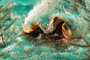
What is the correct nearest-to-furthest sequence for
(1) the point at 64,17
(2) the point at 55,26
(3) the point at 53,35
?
(1) the point at 64,17 < (2) the point at 55,26 < (3) the point at 53,35

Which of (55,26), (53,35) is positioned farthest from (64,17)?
(53,35)

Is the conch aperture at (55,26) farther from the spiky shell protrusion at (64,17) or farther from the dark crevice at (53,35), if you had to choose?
the dark crevice at (53,35)

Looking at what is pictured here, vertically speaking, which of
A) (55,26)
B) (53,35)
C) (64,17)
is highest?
(64,17)

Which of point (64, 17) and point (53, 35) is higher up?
point (64, 17)

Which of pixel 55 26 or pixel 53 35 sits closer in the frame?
pixel 55 26

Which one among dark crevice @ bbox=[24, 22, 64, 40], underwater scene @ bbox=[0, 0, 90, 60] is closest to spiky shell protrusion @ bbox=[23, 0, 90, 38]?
underwater scene @ bbox=[0, 0, 90, 60]

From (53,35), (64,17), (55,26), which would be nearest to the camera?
(64,17)

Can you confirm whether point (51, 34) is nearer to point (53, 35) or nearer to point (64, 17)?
point (53, 35)

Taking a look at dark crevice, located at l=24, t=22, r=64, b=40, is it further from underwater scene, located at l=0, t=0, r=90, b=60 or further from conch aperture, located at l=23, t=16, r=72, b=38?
conch aperture, located at l=23, t=16, r=72, b=38

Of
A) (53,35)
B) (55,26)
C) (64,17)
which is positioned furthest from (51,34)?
(64,17)

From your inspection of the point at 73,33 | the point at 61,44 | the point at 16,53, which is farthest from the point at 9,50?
the point at 73,33

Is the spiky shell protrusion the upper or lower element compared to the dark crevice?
upper
